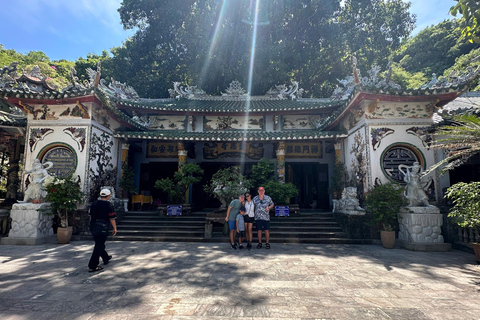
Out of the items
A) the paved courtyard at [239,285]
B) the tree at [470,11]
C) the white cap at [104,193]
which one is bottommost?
the paved courtyard at [239,285]

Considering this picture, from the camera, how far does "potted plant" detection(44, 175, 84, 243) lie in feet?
21.4

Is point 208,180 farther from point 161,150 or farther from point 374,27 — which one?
point 374,27

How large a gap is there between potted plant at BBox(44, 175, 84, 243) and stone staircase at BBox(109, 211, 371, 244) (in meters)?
1.20

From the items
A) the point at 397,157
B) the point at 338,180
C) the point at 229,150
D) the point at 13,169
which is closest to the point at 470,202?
the point at 397,157

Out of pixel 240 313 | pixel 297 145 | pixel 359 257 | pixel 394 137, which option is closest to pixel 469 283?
pixel 359 257

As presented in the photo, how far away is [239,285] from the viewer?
349cm

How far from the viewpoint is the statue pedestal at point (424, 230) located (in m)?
6.00

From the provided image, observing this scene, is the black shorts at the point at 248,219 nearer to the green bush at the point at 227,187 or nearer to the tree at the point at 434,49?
the green bush at the point at 227,187

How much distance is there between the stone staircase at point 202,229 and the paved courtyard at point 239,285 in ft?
4.63

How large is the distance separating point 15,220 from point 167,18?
16.2m

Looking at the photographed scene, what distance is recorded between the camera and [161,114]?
11734 mm

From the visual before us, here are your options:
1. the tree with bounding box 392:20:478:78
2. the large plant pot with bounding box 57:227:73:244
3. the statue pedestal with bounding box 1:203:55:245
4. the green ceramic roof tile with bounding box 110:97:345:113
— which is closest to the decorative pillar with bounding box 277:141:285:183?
the green ceramic roof tile with bounding box 110:97:345:113

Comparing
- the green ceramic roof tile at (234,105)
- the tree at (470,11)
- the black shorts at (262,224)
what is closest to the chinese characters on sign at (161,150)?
the green ceramic roof tile at (234,105)

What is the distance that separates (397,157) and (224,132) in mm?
6254
